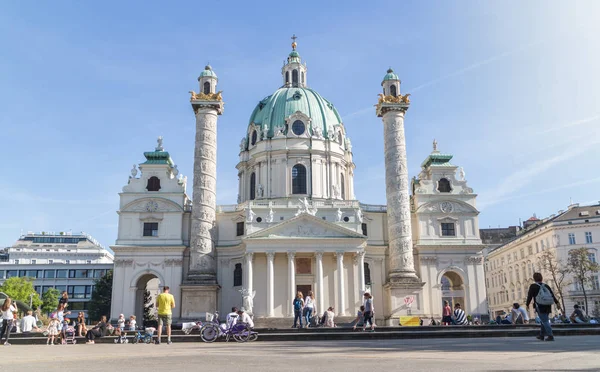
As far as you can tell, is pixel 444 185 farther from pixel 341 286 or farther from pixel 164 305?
pixel 164 305

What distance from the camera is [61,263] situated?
91812mm

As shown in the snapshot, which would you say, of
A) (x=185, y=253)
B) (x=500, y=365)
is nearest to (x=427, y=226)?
(x=185, y=253)

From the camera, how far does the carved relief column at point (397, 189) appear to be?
148ft

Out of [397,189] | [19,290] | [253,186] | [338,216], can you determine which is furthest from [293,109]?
[19,290]

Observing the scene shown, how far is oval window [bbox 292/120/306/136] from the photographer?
181ft

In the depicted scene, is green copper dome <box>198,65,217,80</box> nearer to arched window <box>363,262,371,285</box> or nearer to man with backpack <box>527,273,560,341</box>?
arched window <box>363,262,371,285</box>

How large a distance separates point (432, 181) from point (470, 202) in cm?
381

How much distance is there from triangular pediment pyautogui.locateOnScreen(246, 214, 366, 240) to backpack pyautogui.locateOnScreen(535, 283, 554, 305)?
31.6 meters

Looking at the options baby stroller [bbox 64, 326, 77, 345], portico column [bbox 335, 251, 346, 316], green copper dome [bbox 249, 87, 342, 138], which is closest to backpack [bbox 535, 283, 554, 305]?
baby stroller [bbox 64, 326, 77, 345]

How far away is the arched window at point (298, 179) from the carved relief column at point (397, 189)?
9372 mm

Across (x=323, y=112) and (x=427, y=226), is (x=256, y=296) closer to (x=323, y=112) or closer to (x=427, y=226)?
(x=427, y=226)

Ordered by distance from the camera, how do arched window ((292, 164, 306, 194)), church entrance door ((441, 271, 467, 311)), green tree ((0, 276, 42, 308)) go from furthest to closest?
green tree ((0, 276, 42, 308))
arched window ((292, 164, 306, 194))
church entrance door ((441, 271, 467, 311))

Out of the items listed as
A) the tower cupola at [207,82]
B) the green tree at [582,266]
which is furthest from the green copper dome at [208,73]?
the green tree at [582,266]

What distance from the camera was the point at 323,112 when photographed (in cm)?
5775
